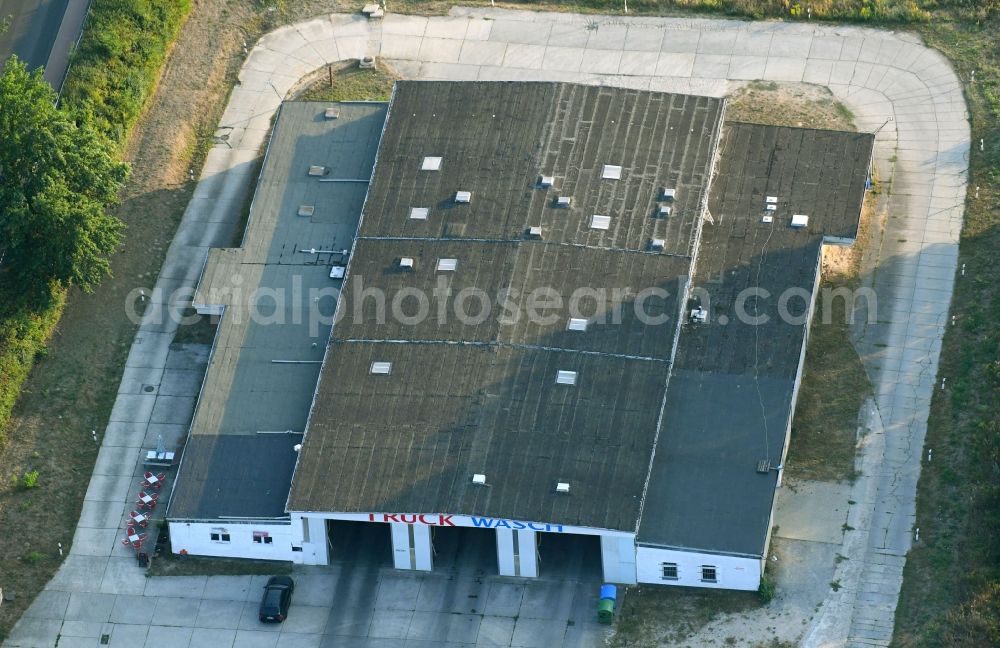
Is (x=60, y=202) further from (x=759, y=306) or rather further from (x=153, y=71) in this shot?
(x=759, y=306)

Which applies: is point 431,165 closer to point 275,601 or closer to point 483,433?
point 483,433

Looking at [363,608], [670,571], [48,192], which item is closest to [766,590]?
[670,571]

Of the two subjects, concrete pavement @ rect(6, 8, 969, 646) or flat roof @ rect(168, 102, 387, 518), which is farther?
concrete pavement @ rect(6, 8, 969, 646)

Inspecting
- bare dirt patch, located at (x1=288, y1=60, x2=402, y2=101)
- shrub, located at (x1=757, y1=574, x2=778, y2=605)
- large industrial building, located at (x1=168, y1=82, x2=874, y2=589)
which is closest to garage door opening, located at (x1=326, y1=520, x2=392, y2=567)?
large industrial building, located at (x1=168, y1=82, x2=874, y2=589)

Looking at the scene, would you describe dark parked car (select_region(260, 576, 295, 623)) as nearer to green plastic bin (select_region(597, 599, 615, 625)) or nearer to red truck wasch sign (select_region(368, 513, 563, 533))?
red truck wasch sign (select_region(368, 513, 563, 533))

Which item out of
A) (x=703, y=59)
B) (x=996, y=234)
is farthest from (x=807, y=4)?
(x=996, y=234)
